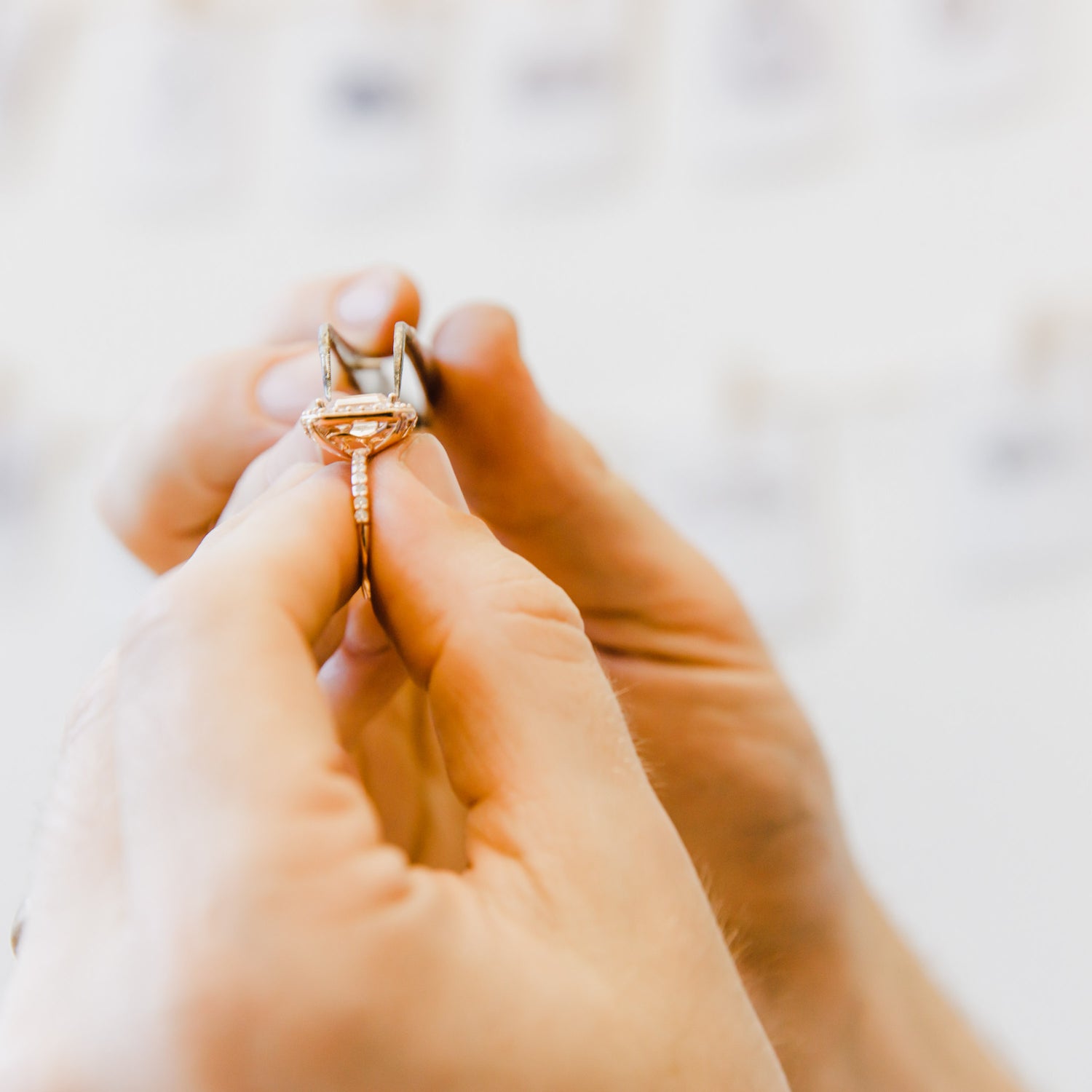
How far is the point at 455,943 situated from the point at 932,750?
0.70 metres

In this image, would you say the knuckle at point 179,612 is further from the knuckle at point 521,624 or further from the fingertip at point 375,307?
the fingertip at point 375,307

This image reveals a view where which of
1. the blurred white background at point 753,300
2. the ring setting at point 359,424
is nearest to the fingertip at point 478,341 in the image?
the ring setting at point 359,424

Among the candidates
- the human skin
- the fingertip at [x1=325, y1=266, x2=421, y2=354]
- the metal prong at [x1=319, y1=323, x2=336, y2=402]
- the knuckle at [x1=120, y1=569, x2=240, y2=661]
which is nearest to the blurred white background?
the human skin

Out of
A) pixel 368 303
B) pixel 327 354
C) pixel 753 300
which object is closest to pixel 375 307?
pixel 368 303

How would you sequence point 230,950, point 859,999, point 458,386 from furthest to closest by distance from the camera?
1. point 859,999
2. point 458,386
3. point 230,950

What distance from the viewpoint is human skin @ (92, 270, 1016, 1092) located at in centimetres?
50

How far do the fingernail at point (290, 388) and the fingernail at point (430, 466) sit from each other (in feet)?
0.32

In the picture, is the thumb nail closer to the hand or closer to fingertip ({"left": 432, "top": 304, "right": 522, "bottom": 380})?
fingertip ({"left": 432, "top": 304, "right": 522, "bottom": 380})

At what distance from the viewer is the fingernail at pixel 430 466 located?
0.38 metres

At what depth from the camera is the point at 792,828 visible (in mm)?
587

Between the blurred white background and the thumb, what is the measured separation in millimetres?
561

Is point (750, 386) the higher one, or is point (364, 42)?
point (364, 42)

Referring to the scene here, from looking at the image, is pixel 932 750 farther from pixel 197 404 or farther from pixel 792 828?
pixel 197 404

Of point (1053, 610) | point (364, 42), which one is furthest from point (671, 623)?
point (364, 42)
